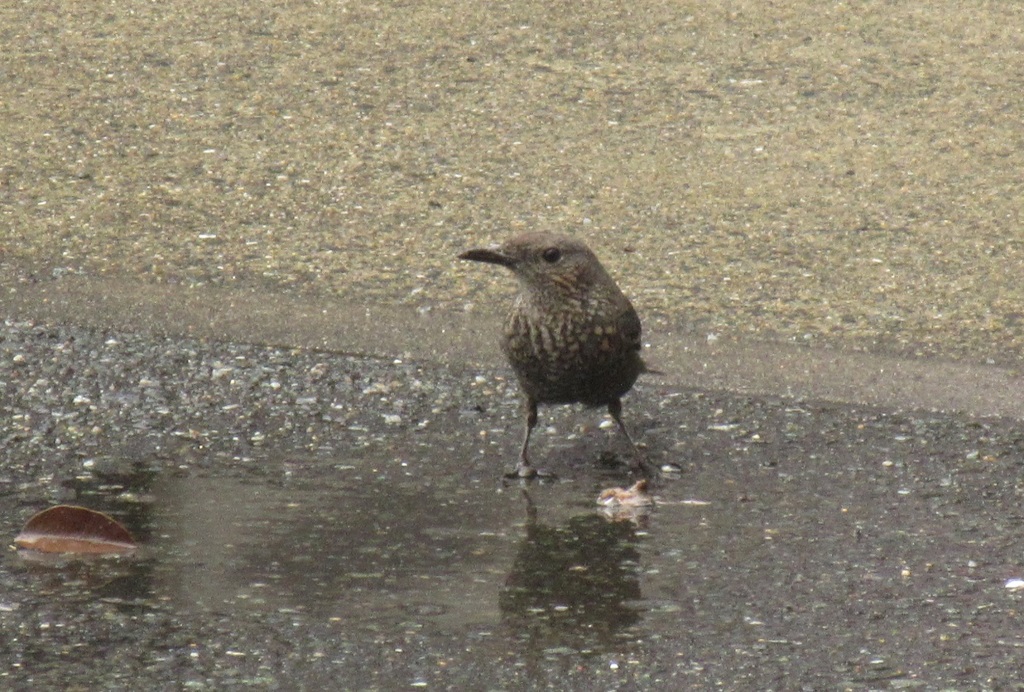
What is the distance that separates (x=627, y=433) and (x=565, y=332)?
0.37 m

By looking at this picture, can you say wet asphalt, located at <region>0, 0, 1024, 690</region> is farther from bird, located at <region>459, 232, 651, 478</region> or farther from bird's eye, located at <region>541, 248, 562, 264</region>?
bird's eye, located at <region>541, 248, 562, 264</region>

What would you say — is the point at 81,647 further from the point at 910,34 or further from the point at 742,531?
the point at 910,34

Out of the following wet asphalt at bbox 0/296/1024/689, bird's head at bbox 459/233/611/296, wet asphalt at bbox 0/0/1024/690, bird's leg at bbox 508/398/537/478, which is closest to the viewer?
wet asphalt at bbox 0/296/1024/689

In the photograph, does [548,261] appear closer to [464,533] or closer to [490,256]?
[490,256]

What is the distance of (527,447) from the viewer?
518cm

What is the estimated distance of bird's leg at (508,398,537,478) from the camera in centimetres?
496

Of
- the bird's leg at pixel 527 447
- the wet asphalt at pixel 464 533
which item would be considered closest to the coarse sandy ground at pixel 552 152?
the wet asphalt at pixel 464 533

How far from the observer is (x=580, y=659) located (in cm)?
374

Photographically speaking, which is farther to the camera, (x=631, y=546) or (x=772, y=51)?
(x=772, y=51)

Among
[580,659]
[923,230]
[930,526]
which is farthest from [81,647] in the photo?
[923,230]

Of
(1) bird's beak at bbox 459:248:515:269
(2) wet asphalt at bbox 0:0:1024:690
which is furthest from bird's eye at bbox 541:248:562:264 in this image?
(2) wet asphalt at bbox 0:0:1024:690

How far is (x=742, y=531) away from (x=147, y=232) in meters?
3.17

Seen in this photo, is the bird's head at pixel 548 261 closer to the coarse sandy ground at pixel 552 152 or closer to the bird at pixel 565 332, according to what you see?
the bird at pixel 565 332

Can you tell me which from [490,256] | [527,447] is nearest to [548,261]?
[490,256]
